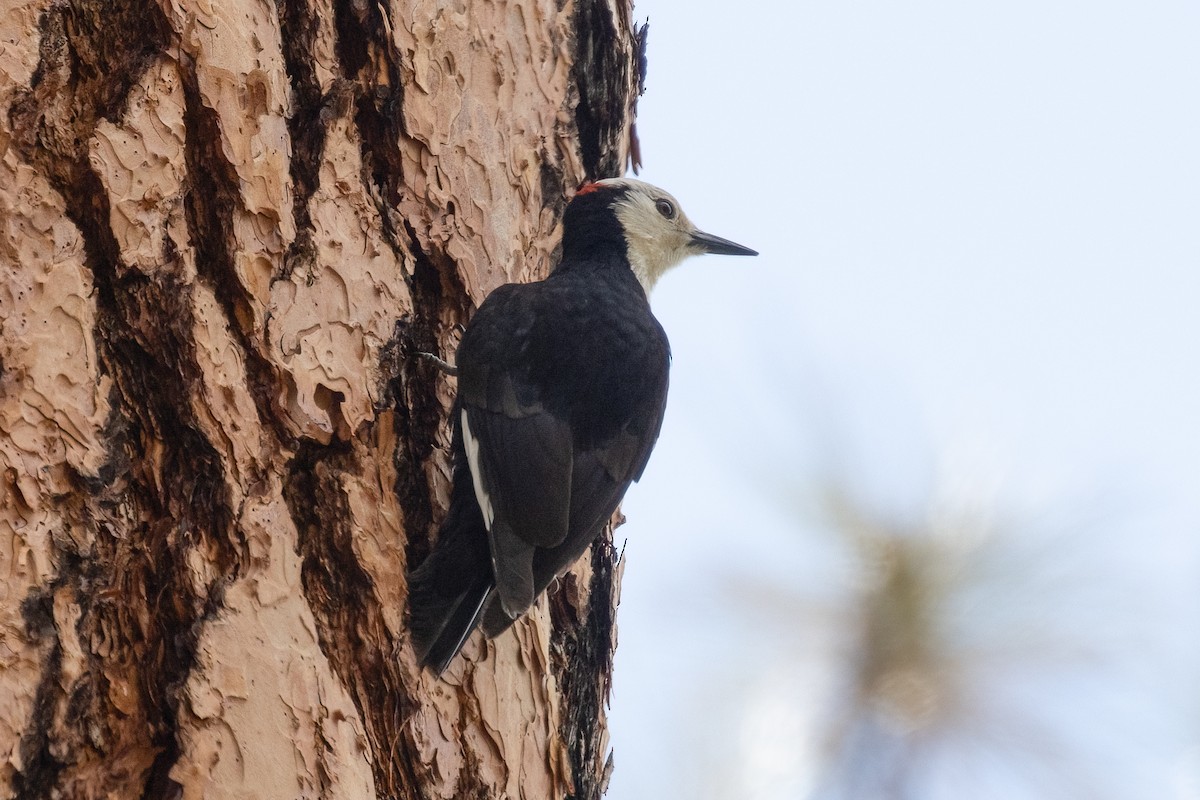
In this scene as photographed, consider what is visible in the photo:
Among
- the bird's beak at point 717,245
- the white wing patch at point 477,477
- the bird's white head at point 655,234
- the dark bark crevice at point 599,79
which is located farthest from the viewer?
the bird's beak at point 717,245

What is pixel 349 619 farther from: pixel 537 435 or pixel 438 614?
pixel 537 435

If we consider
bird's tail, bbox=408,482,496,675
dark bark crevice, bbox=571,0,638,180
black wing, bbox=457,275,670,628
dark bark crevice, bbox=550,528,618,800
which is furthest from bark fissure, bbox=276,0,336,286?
dark bark crevice, bbox=550,528,618,800

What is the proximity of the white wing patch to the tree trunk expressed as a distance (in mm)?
61

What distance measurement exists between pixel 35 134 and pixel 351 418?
632 mm

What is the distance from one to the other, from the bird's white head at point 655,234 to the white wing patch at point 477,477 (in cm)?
101

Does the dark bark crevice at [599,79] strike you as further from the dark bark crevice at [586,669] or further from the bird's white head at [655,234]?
the dark bark crevice at [586,669]

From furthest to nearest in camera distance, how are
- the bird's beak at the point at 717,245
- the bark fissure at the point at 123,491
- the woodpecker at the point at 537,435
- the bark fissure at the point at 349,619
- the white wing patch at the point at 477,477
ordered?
the bird's beak at the point at 717,245
the white wing patch at the point at 477,477
the woodpecker at the point at 537,435
the bark fissure at the point at 349,619
the bark fissure at the point at 123,491

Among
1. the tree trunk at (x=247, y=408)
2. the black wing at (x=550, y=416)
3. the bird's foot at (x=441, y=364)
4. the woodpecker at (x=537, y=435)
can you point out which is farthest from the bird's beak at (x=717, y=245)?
the bird's foot at (x=441, y=364)

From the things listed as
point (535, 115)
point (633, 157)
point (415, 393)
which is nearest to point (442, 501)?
point (415, 393)

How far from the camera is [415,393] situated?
234 centimetres

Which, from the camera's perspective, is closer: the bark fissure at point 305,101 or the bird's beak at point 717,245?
the bark fissure at point 305,101

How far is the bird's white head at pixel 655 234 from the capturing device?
3.36 m

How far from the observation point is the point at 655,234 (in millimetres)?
3568

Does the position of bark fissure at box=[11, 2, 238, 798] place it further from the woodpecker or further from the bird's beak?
the bird's beak
